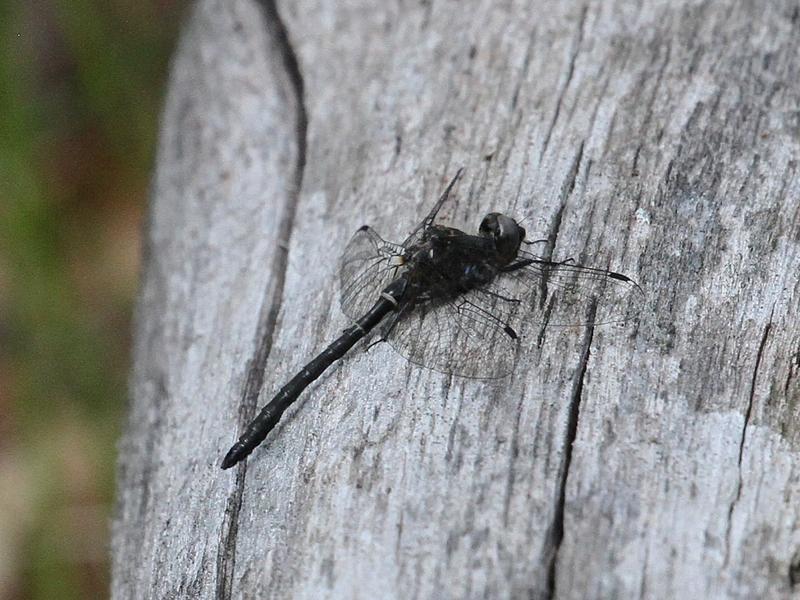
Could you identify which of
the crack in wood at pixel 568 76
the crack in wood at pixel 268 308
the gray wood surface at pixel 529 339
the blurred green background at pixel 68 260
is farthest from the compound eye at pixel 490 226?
the blurred green background at pixel 68 260

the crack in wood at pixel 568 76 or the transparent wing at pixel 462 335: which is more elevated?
the crack in wood at pixel 568 76

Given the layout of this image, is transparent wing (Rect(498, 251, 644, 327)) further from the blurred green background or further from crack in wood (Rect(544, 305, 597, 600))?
the blurred green background

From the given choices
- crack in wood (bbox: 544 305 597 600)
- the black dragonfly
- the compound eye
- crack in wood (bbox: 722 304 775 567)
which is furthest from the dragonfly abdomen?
crack in wood (bbox: 722 304 775 567)

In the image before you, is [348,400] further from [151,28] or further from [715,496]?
[151,28]

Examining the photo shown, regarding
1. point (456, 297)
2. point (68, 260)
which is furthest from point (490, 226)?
point (68, 260)

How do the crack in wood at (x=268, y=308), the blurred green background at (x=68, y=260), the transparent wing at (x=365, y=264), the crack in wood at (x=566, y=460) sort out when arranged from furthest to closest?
the blurred green background at (x=68, y=260), the transparent wing at (x=365, y=264), the crack in wood at (x=268, y=308), the crack in wood at (x=566, y=460)

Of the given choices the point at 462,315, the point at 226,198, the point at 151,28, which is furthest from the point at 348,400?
the point at 151,28

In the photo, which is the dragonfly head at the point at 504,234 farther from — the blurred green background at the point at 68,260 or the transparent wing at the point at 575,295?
the blurred green background at the point at 68,260
